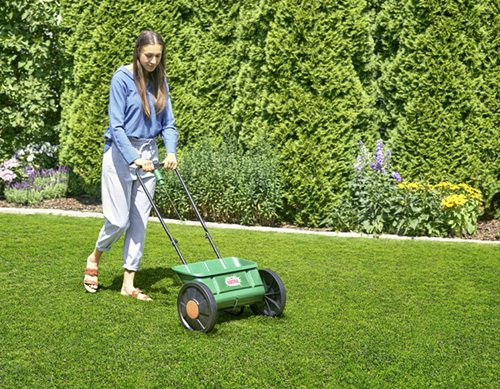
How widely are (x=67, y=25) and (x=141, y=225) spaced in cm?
535

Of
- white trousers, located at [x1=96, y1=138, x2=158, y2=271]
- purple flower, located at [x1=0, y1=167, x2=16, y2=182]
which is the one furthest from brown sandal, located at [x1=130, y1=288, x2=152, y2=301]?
purple flower, located at [x1=0, y1=167, x2=16, y2=182]

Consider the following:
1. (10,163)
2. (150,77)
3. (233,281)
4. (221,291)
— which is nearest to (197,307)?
(221,291)

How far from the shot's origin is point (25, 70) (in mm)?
8984

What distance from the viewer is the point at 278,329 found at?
367cm

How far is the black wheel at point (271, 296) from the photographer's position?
3.76 meters

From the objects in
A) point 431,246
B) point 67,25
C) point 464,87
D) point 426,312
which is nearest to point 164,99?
point 426,312

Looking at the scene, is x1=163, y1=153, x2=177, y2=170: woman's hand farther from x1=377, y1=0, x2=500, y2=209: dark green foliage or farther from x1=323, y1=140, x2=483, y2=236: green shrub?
x1=377, y1=0, x2=500, y2=209: dark green foliage

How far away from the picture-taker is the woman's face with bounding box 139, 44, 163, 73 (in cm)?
391

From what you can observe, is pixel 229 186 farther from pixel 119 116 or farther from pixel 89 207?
pixel 119 116

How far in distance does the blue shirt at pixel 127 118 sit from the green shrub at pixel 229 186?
3154 millimetres

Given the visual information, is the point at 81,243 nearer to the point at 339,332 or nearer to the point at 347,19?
Answer: the point at 339,332

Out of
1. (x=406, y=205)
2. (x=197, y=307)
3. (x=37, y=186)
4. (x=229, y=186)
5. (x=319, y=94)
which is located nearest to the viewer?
(x=197, y=307)

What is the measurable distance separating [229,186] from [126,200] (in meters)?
3.36

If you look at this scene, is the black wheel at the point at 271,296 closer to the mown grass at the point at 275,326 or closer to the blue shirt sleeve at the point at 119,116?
the mown grass at the point at 275,326
